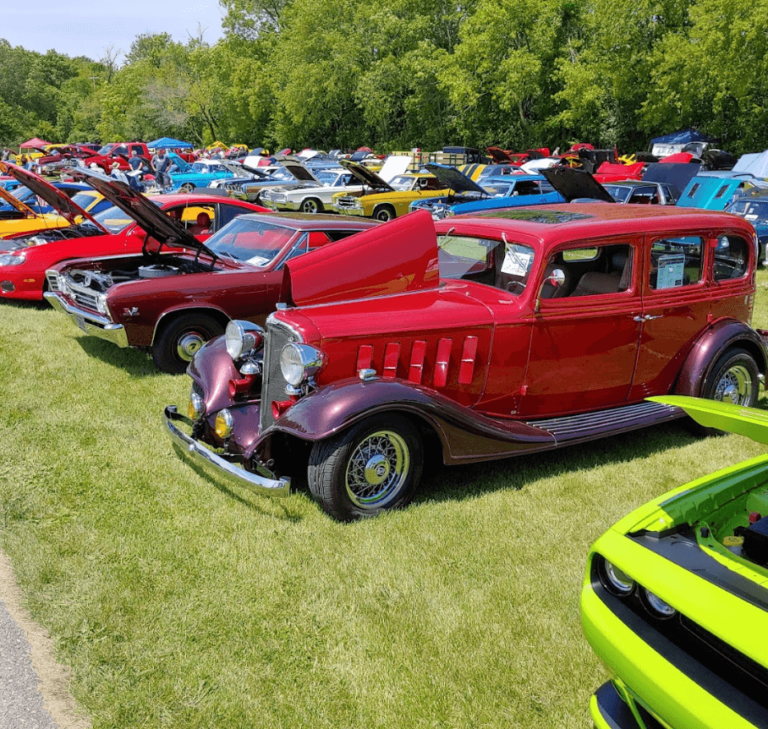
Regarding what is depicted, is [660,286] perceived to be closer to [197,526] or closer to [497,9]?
[197,526]

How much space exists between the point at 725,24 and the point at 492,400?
1203 inches

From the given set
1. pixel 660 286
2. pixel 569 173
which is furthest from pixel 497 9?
pixel 660 286

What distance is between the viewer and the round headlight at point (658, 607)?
235 cm

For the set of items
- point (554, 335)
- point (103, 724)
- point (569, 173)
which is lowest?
point (103, 724)

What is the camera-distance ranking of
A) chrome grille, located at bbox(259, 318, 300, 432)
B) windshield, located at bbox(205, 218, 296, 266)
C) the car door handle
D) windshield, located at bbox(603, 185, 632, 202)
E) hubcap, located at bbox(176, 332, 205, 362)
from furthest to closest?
windshield, located at bbox(603, 185, 632, 202) → windshield, located at bbox(205, 218, 296, 266) → hubcap, located at bbox(176, 332, 205, 362) → the car door handle → chrome grille, located at bbox(259, 318, 300, 432)

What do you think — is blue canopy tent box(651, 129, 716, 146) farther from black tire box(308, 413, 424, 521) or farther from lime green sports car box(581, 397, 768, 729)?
lime green sports car box(581, 397, 768, 729)

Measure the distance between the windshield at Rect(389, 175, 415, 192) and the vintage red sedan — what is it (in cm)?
1333

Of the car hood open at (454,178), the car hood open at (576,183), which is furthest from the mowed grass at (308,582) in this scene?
the car hood open at (454,178)

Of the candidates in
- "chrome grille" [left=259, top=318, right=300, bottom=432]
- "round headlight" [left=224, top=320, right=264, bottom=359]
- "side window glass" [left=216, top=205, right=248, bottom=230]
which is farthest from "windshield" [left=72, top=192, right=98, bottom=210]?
"chrome grille" [left=259, top=318, right=300, bottom=432]

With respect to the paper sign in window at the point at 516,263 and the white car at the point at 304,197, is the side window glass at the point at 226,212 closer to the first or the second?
the paper sign in window at the point at 516,263

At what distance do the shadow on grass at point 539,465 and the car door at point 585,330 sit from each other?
16.5 inches

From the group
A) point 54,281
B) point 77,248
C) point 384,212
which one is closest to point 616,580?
point 54,281

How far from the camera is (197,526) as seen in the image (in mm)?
4242

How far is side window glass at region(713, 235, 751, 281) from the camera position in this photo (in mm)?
5805
